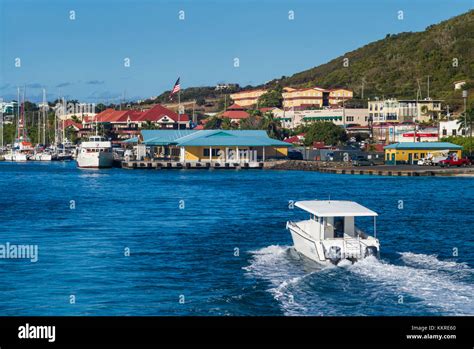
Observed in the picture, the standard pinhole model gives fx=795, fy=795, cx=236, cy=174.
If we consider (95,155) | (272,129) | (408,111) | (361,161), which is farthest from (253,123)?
(95,155)

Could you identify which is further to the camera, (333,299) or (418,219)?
(418,219)

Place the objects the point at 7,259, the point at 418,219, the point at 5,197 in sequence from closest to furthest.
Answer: the point at 7,259 → the point at 418,219 → the point at 5,197

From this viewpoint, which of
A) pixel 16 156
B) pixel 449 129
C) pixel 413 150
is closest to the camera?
pixel 413 150

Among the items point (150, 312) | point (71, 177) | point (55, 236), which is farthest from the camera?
point (71, 177)

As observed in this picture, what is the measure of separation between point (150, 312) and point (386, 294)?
787 cm

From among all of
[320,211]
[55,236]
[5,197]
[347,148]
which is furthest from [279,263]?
[347,148]

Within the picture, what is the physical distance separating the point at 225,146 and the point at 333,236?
306 ft

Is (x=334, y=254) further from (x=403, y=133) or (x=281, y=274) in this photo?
(x=403, y=133)

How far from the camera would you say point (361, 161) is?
122 m

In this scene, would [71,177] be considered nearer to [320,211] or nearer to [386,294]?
[320,211]

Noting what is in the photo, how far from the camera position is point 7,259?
3666 centimetres

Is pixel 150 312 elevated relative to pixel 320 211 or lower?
lower

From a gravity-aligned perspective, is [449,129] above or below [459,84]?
below
